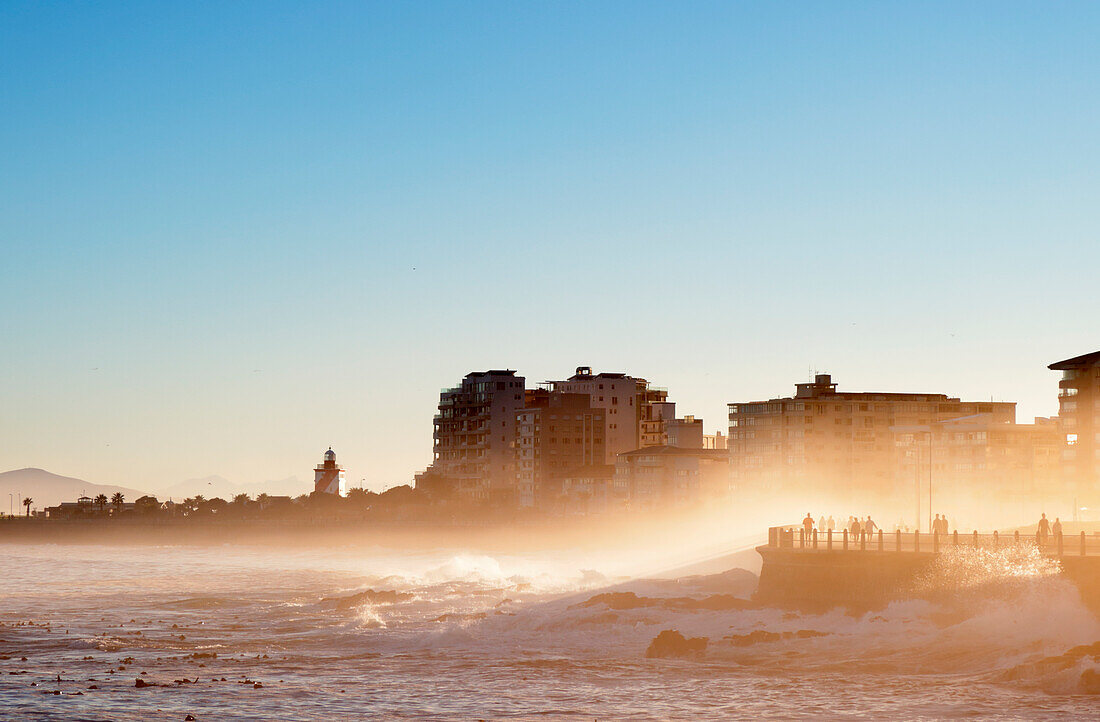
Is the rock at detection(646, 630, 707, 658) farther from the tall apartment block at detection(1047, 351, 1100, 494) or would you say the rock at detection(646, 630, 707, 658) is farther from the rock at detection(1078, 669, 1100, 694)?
the tall apartment block at detection(1047, 351, 1100, 494)

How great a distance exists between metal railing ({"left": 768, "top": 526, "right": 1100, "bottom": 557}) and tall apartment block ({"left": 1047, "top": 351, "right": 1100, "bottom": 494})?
234 ft

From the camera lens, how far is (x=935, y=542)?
2275 inches

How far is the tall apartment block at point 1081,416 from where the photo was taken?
12444cm

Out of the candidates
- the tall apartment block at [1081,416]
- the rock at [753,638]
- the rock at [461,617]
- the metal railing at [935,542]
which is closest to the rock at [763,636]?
the rock at [753,638]

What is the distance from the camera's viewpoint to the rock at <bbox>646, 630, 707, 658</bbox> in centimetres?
5088

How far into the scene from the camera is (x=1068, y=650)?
46188 millimetres

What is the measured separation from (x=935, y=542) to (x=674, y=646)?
47.9 ft

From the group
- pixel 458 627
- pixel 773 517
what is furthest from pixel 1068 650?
pixel 773 517

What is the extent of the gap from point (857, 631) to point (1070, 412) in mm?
85174

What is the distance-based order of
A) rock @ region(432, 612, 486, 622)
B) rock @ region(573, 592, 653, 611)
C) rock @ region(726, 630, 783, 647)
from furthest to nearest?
rock @ region(432, 612, 486, 622)
rock @ region(573, 592, 653, 611)
rock @ region(726, 630, 783, 647)

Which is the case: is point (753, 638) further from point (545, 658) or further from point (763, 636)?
point (545, 658)

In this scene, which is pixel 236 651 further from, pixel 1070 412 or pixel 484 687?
pixel 1070 412

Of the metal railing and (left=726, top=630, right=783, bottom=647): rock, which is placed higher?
the metal railing

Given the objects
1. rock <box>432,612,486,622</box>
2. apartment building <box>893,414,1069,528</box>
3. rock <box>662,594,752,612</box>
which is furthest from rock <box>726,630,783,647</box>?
apartment building <box>893,414,1069,528</box>
